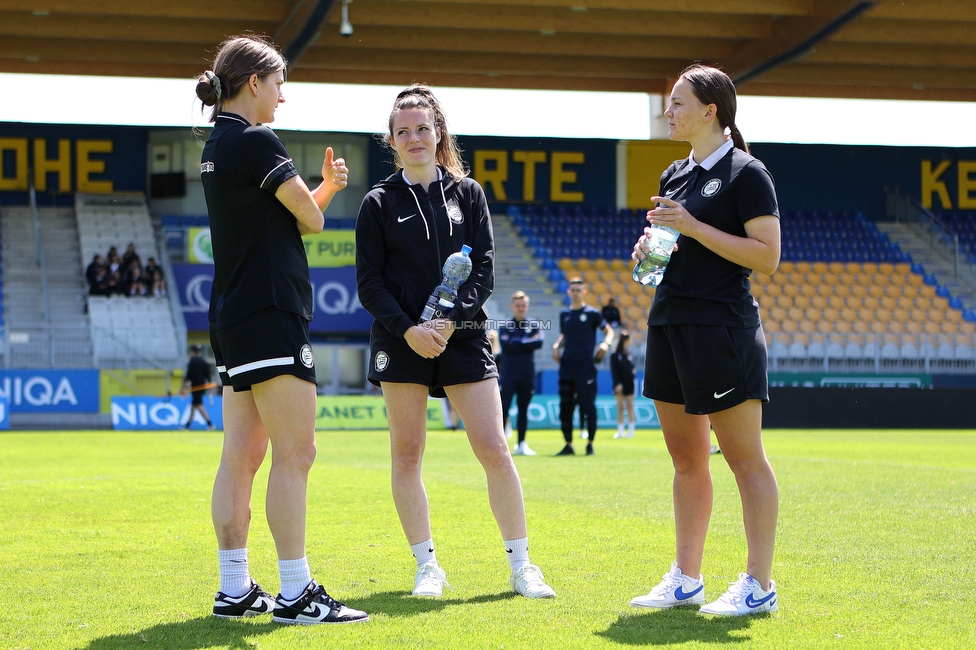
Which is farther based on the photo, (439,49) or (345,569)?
(439,49)

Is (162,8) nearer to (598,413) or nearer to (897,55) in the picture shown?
(598,413)

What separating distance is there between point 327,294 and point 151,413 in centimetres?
762

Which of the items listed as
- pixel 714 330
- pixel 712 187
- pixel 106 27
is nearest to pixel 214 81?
pixel 712 187

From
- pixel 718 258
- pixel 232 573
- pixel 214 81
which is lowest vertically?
pixel 232 573

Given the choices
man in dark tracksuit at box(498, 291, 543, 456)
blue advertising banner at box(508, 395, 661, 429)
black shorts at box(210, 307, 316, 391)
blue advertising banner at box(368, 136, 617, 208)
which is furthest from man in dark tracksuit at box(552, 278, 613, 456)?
blue advertising banner at box(368, 136, 617, 208)

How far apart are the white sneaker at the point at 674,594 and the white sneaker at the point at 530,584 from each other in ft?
1.15

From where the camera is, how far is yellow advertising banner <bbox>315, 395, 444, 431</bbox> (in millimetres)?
21125

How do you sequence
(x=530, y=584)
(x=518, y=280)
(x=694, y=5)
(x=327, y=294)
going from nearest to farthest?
(x=530, y=584), (x=694, y=5), (x=327, y=294), (x=518, y=280)

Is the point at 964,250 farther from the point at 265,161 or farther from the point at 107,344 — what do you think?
the point at 265,161

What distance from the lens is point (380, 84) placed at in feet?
98.2

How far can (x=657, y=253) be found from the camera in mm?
4000

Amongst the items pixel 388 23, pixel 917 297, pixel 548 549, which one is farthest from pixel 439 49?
pixel 548 549

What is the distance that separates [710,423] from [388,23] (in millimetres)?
21108

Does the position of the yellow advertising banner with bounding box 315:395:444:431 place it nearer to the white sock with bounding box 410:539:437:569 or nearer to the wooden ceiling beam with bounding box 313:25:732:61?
the wooden ceiling beam with bounding box 313:25:732:61
